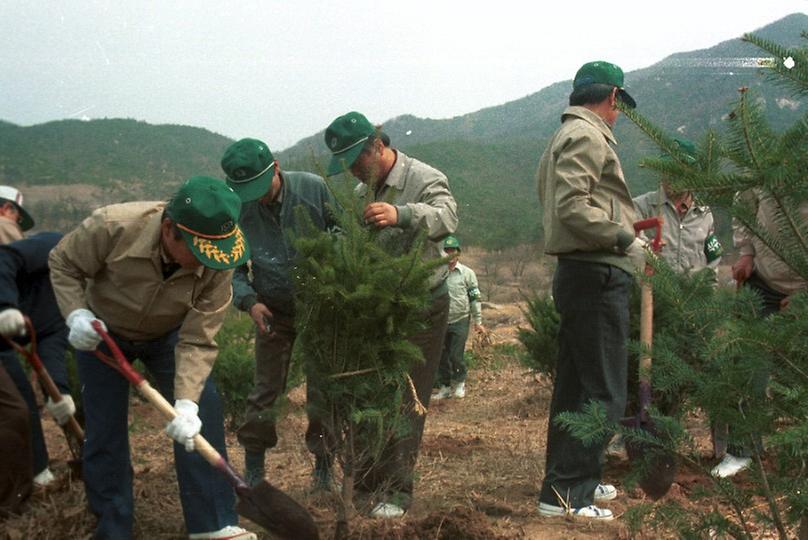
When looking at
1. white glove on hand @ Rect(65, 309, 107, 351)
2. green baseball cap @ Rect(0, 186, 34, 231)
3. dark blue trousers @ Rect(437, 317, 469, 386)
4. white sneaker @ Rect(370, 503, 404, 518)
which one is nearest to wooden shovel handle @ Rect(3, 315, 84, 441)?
white glove on hand @ Rect(65, 309, 107, 351)

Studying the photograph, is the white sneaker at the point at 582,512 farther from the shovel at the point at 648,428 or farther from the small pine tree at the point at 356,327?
the small pine tree at the point at 356,327

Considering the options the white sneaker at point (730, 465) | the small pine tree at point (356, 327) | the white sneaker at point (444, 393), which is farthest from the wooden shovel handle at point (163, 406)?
the white sneaker at point (444, 393)

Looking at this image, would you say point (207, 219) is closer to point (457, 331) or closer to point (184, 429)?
point (184, 429)

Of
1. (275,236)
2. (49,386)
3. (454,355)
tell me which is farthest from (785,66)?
(454,355)

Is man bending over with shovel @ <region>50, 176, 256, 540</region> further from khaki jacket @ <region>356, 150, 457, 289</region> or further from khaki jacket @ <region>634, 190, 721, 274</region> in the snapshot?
khaki jacket @ <region>634, 190, 721, 274</region>

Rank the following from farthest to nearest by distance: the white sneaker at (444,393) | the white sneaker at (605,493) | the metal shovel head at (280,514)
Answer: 1. the white sneaker at (444,393)
2. the white sneaker at (605,493)
3. the metal shovel head at (280,514)

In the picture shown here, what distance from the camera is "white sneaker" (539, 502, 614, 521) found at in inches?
154

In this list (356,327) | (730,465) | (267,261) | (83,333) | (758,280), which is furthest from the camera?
(758,280)

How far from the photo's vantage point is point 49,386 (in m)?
4.05

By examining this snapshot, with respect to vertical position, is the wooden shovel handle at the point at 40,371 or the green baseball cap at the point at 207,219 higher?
the green baseball cap at the point at 207,219

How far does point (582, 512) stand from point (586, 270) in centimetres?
114

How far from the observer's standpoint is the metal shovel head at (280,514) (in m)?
3.07

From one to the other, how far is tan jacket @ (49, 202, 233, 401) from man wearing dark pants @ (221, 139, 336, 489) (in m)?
0.55

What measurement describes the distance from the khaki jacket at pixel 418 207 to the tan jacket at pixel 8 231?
2.20m
